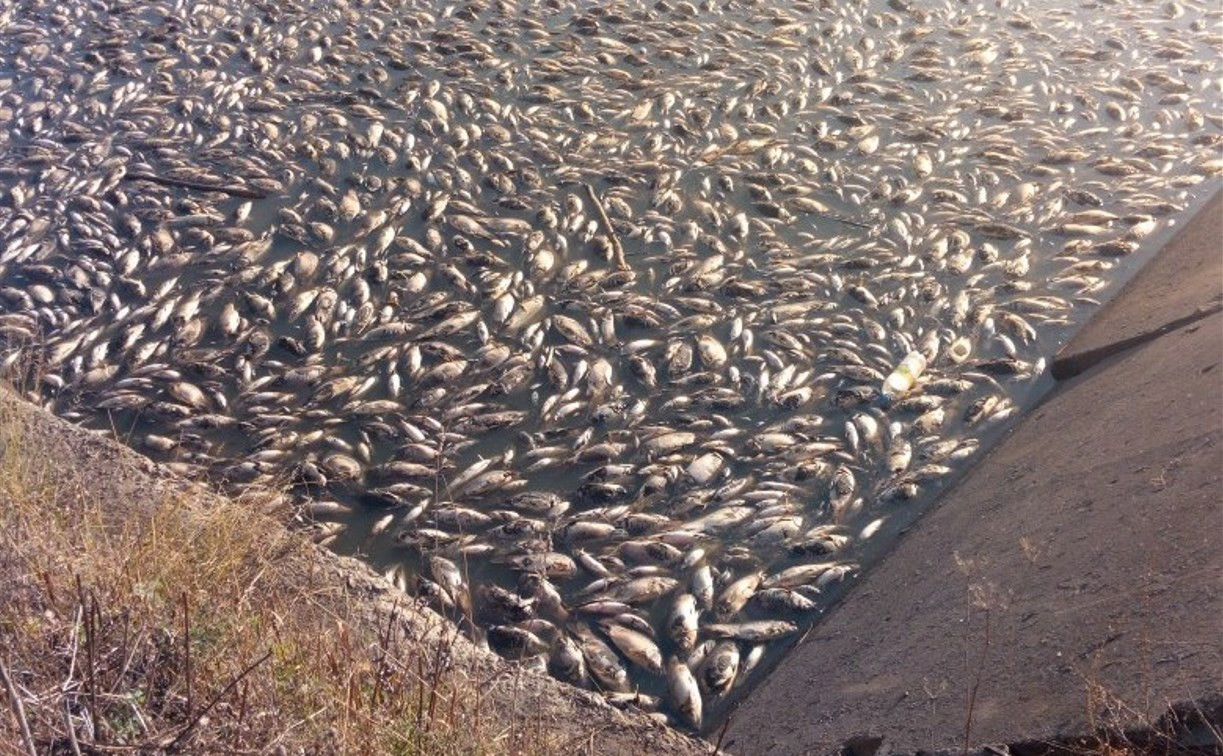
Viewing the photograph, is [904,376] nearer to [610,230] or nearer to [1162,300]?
[1162,300]

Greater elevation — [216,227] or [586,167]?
[586,167]

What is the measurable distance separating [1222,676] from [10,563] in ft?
15.1

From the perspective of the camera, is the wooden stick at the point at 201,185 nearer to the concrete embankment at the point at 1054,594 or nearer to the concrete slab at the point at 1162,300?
the concrete embankment at the point at 1054,594

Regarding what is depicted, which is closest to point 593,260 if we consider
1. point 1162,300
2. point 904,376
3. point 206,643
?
point 904,376

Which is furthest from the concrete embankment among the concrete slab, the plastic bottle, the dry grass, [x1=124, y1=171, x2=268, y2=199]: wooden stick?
[x1=124, y1=171, x2=268, y2=199]: wooden stick

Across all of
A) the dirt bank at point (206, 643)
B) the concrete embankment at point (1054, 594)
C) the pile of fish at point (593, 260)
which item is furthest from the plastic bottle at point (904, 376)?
the dirt bank at point (206, 643)

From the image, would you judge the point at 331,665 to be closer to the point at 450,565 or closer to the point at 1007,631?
the point at 450,565

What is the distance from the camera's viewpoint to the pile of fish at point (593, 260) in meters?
6.24

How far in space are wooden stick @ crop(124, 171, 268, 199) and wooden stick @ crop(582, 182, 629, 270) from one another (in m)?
2.55

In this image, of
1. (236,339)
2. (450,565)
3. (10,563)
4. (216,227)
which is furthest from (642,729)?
(216,227)

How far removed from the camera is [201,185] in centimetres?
907

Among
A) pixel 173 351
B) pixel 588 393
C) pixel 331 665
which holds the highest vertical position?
pixel 331 665

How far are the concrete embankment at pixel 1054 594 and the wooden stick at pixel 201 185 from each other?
570 centimetres

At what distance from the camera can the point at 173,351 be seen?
7543 millimetres
